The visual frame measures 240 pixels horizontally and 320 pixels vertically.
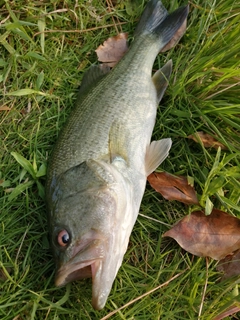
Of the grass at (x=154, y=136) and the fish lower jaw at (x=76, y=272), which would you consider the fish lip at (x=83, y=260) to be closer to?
the fish lower jaw at (x=76, y=272)

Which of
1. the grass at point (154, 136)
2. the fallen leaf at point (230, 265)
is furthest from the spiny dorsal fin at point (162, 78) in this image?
the fallen leaf at point (230, 265)

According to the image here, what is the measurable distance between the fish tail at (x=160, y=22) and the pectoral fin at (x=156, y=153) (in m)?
0.96

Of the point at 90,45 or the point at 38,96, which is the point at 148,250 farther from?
the point at 90,45

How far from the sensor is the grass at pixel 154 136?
3215mm

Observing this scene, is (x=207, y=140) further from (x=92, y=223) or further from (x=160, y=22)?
(x=92, y=223)

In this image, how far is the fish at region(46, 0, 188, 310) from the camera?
2.77 meters

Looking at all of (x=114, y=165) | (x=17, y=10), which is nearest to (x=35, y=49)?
(x=17, y=10)

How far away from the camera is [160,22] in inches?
153

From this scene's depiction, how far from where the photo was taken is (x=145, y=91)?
3543 millimetres

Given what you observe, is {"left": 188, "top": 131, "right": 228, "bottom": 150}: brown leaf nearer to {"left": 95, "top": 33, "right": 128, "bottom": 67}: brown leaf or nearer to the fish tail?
the fish tail

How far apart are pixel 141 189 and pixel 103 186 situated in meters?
0.41

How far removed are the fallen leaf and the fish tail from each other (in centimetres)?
192

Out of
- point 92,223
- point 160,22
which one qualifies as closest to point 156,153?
point 92,223

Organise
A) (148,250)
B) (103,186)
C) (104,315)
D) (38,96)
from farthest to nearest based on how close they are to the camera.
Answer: (38,96) → (148,250) → (104,315) → (103,186)
